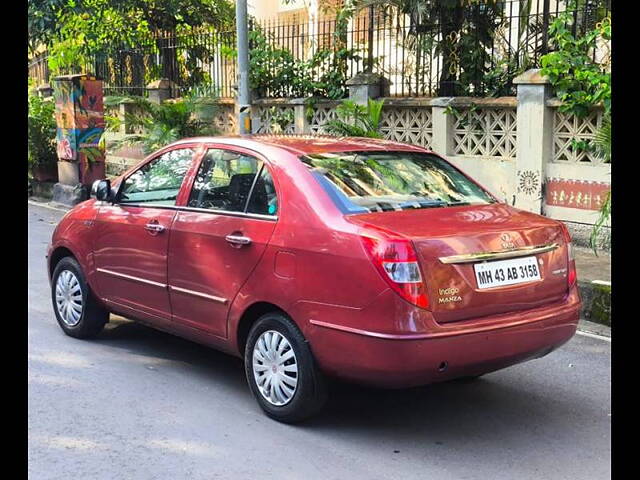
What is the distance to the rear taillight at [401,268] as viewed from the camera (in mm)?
4320

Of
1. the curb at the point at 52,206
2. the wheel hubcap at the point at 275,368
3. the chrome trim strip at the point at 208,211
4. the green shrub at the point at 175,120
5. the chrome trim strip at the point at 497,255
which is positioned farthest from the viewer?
the curb at the point at 52,206

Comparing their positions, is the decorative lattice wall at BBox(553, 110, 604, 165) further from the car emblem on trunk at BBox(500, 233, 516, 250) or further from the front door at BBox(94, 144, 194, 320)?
the front door at BBox(94, 144, 194, 320)

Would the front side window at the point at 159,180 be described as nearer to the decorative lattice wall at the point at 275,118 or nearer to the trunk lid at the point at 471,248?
the trunk lid at the point at 471,248

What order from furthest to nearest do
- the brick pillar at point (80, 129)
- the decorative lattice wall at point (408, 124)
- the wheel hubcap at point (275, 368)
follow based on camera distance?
1. the brick pillar at point (80, 129)
2. the decorative lattice wall at point (408, 124)
3. the wheel hubcap at point (275, 368)

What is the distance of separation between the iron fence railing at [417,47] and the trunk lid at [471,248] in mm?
5856

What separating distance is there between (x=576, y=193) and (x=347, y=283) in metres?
6.21

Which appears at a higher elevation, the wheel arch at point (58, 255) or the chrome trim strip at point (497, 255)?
the chrome trim strip at point (497, 255)

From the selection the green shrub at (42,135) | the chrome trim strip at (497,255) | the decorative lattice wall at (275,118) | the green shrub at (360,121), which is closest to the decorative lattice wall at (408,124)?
the green shrub at (360,121)

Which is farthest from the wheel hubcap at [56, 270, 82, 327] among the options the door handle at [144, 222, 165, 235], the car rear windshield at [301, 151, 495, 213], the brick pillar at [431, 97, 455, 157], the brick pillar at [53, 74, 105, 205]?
the brick pillar at [53, 74, 105, 205]

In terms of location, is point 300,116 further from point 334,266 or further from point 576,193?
point 334,266

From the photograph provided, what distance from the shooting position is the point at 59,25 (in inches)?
728

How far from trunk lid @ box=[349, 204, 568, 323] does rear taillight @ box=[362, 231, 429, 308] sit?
41 mm

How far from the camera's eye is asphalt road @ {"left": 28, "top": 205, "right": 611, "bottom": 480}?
4355mm
